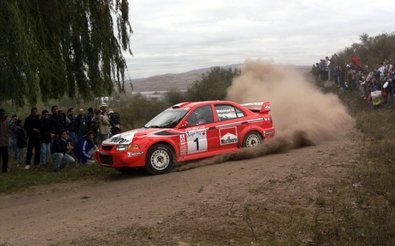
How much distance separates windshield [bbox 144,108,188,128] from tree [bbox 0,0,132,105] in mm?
1204

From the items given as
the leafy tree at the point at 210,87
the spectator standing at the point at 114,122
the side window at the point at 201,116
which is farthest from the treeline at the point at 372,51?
the side window at the point at 201,116

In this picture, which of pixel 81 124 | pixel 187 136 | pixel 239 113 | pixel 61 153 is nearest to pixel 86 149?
pixel 61 153

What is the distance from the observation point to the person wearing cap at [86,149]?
13648 mm

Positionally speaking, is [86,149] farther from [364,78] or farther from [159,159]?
[364,78]

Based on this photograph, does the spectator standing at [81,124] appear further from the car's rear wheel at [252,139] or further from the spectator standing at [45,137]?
the car's rear wheel at [252,139]

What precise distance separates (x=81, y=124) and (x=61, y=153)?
2.16 meters

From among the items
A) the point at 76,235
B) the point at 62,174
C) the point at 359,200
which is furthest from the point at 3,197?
the point at 359,200

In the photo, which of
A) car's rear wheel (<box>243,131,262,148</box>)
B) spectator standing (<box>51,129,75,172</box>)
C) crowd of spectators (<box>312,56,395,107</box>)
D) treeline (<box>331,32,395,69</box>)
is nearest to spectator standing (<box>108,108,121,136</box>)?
spectator standing (<box>51,129,75,172</box>)

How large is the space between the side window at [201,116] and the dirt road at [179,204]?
1279 millimetres

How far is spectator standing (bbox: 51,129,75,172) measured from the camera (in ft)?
42.8

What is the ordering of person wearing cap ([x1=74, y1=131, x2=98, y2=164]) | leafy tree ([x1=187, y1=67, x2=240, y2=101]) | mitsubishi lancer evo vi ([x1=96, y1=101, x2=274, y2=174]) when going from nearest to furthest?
mitsubishi lancer evo vi ([x1=96, y1=101, x2=274, y2=174]) → person wearing cap ([x1=74, y1=131, x2=98, y2=164]) → leafy tree ([x1=187, y1=67, x2=240, y2=101])

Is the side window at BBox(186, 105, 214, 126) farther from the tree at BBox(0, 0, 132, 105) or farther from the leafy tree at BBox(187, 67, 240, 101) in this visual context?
the leafy tree at BBox(187, 67, 240, 101)

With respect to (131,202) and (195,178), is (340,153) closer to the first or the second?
(195,178)

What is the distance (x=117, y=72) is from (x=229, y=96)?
41.1 feet
